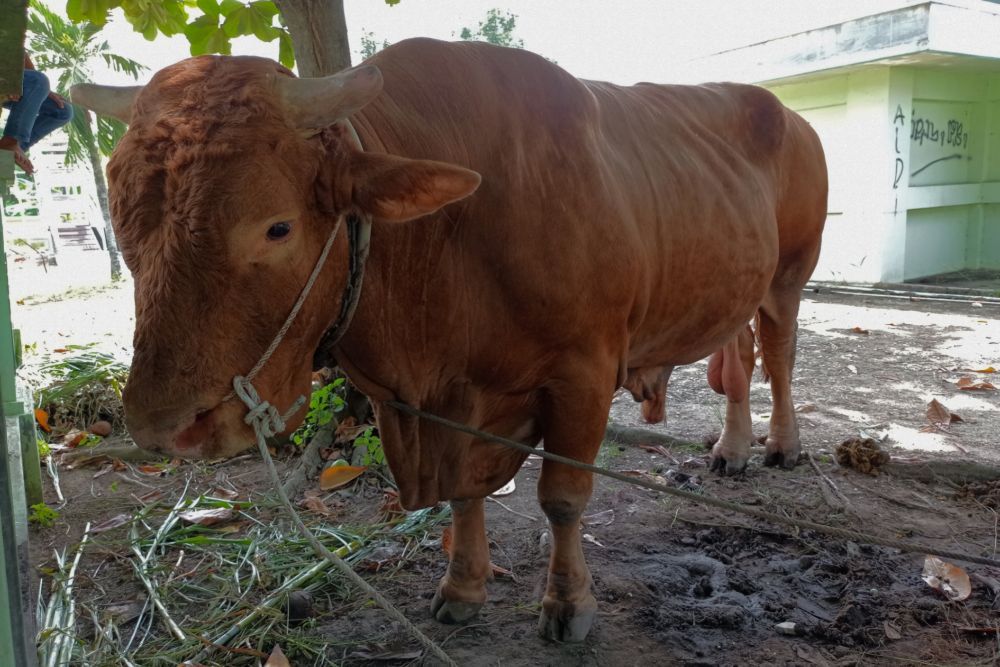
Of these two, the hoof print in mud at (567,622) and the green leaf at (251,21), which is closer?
the hoof print in mud at (567,622)

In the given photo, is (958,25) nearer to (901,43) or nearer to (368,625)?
(901,43)

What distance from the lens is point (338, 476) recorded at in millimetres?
4082

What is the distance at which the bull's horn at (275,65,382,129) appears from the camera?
5.70 feet

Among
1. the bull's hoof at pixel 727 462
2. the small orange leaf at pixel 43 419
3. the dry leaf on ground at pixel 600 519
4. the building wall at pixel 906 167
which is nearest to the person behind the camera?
the dry leaf on ground at pixel 600 519

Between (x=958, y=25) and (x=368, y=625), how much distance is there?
10901 millimetres

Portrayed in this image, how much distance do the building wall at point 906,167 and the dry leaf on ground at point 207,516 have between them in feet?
33.1

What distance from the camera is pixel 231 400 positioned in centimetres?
180

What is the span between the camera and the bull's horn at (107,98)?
201 centimetres

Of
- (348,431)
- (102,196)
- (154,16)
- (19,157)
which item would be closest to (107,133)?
(102,196)

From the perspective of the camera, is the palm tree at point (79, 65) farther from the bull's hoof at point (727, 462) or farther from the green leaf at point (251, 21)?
the bull's hoof at point (727, 462)

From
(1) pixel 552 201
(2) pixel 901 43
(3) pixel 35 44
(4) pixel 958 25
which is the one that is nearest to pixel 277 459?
(1) pixel 552 201

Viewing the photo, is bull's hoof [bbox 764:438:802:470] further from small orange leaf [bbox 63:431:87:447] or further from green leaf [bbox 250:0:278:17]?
small orange leaf [bbox 63:431:87:447]

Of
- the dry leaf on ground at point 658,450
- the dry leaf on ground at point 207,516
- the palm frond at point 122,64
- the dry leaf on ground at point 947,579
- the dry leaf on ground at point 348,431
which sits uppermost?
the palm frond at point 122,64

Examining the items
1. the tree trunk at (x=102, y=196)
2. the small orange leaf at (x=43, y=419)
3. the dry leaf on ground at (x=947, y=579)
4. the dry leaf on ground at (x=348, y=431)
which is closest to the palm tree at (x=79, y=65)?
the tree trunk at (x=102, y=196)
